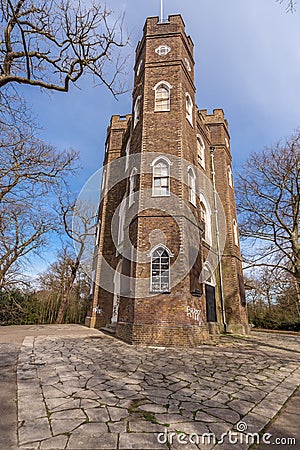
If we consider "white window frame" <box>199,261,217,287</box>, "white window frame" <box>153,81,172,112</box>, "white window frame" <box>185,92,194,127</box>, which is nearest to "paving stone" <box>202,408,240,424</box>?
"white window frame" <box>199,261,217,287</box>

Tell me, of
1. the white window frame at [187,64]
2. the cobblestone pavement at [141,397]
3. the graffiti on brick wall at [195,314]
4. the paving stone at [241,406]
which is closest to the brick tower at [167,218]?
the graffiti on brick wall at [195,314]

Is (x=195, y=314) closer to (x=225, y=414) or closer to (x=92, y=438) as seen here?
(x=225, y=414)

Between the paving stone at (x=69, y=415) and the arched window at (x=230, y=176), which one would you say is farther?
the arched window at (x=230, y=176)

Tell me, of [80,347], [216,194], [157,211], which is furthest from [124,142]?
[80,347]

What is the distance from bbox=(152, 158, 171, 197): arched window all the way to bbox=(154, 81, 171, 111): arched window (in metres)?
2.78

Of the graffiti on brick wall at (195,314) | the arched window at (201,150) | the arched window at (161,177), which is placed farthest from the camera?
A: the arched window at (201,150)

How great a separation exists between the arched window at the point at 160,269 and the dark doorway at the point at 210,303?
402 centimetres

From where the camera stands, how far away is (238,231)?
56.3 feet

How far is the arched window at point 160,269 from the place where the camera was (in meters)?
9.23

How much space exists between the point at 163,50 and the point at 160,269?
35.9 feet

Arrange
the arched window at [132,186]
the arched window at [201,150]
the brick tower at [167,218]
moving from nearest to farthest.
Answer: the brick tower at [167,218], the arched window at [132,186], the arched window at [201,150]

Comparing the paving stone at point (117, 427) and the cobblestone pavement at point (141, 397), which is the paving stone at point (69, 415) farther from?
the paving stone at point (117, 427)

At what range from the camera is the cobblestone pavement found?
273 centimetres

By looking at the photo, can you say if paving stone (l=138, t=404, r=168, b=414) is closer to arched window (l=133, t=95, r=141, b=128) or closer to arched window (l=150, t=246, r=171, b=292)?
arched window (l=150, t=246, r=171, b=292)
